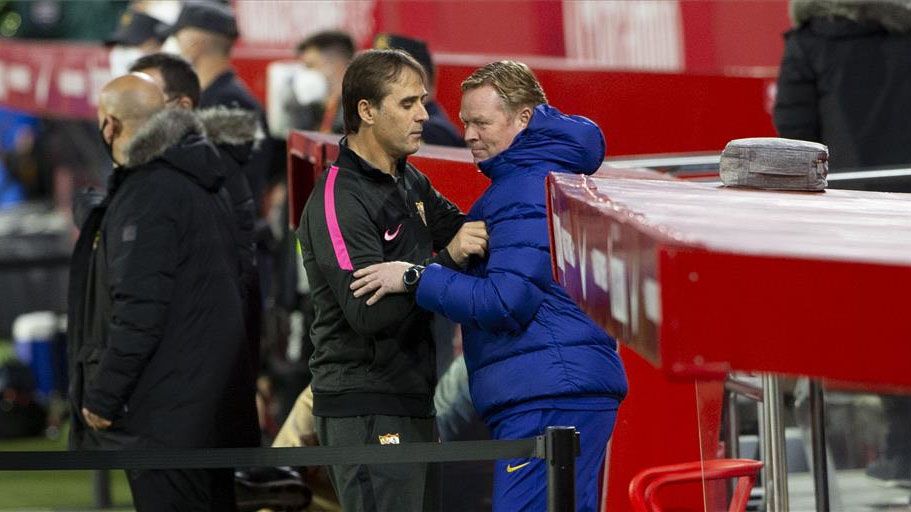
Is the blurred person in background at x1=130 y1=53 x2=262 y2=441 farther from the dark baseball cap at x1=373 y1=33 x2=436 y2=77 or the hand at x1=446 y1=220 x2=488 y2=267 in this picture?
the hand at x1=446 y1=220 x2=488 y2=267

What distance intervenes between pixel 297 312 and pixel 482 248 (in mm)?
4821

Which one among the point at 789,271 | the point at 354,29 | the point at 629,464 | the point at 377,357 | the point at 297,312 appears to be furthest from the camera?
the point at 354,29

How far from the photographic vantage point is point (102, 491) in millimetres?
8430

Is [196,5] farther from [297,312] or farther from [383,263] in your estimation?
[383,263]

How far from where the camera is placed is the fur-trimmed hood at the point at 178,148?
5355 mm

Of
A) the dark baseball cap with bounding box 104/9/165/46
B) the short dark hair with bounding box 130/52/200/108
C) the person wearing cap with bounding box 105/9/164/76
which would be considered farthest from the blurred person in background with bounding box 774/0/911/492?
the dark baseball cap with bounding box 104/9/165/46

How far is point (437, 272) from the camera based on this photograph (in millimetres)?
4078

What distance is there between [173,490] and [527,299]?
1.76m

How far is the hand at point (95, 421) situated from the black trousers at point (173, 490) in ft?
0.58

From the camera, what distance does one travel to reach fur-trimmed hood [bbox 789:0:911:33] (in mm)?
6688

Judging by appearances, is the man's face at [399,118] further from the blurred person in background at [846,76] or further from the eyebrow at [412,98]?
the blurred person in background at [846,76]

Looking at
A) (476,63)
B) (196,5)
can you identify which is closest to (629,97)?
(476,63)

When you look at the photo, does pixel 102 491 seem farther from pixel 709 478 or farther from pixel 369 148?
pixel 709 478

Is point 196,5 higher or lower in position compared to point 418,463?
higher
